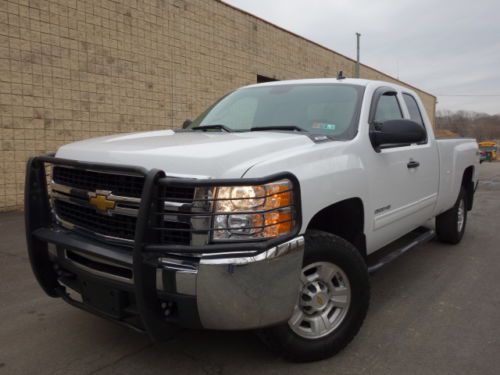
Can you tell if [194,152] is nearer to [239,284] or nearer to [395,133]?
[239,284]

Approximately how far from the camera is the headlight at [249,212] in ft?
7.37

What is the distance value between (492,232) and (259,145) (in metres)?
5.68

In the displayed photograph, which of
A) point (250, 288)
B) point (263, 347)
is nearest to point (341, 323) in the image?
point (263, 347)

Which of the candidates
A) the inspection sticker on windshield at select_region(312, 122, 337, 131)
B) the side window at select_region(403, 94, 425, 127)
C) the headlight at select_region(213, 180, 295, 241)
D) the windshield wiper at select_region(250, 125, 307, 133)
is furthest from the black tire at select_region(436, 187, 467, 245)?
the headlight at select_region(213, 180, 295, 241)

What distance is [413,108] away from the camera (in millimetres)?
4730

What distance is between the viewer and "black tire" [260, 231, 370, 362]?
262cm

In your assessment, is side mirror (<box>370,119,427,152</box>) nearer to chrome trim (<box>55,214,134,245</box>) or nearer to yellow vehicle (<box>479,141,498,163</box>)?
chrome trim (<box>55,214,134,245</box>)

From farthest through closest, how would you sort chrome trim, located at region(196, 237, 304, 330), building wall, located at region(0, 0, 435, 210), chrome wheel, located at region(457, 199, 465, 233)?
building wall, located at region(0, 0, 435, 210) → chrome wheel, located at region(457, 199, 465, 233) → chrome trim, located at region(196, 237, 304, 330)

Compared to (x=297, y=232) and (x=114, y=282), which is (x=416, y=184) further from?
(x=114, y=282)

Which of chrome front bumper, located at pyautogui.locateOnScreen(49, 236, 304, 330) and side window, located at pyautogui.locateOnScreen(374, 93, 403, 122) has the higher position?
side window, located at pyautogui.locateOnScreen(374, 93, 403, 122)

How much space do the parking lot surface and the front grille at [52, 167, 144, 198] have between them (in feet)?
3.77

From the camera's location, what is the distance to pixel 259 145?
2.61m

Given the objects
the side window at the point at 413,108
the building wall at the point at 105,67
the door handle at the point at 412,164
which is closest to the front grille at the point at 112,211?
the door handle at the point at 412,164

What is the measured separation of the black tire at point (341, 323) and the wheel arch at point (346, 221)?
1.10 feet
